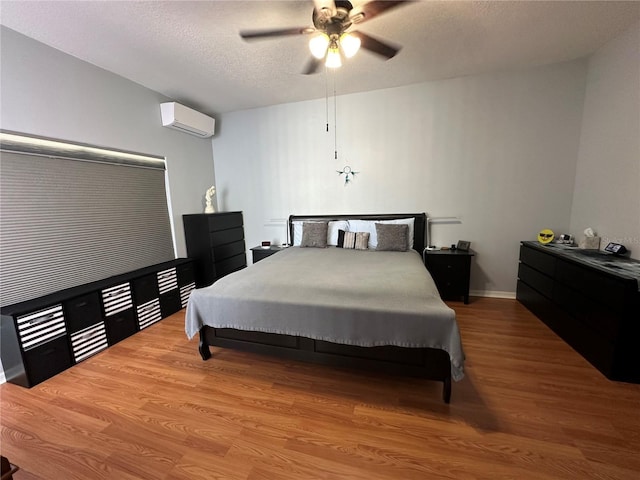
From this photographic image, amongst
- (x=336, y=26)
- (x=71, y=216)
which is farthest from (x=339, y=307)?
(x=71, y=216)

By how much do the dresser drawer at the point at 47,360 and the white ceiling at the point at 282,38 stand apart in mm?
2462

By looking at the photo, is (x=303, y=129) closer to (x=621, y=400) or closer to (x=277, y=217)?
(x=277, y=217)

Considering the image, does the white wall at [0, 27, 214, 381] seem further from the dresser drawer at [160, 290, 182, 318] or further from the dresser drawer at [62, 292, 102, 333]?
the dresser drawer at [160, 290, 182, 318]

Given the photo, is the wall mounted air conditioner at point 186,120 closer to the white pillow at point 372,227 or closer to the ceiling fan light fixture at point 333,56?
the ceiling fan light fixture at point 333,56

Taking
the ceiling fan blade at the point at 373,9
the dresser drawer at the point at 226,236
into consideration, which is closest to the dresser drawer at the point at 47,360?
the dresser drawer at the point at 226,236

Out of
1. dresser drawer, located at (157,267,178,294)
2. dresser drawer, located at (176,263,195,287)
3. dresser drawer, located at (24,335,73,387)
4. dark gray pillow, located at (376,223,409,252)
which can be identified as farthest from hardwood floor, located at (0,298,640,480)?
dark gray pillow, located at (376,223,409,252)

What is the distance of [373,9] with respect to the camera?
1.58 m

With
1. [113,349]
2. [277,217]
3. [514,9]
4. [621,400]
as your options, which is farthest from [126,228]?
[621,400]

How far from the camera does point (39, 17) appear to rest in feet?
6.15

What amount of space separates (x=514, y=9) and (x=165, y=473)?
3754 mm

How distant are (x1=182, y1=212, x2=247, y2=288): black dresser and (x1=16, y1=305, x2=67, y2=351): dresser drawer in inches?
64.1

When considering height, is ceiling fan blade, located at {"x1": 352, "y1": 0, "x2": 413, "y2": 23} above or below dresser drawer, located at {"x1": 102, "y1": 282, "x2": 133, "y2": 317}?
above

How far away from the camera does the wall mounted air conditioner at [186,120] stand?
3.24 meters

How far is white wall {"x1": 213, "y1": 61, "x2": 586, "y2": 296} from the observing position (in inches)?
117
